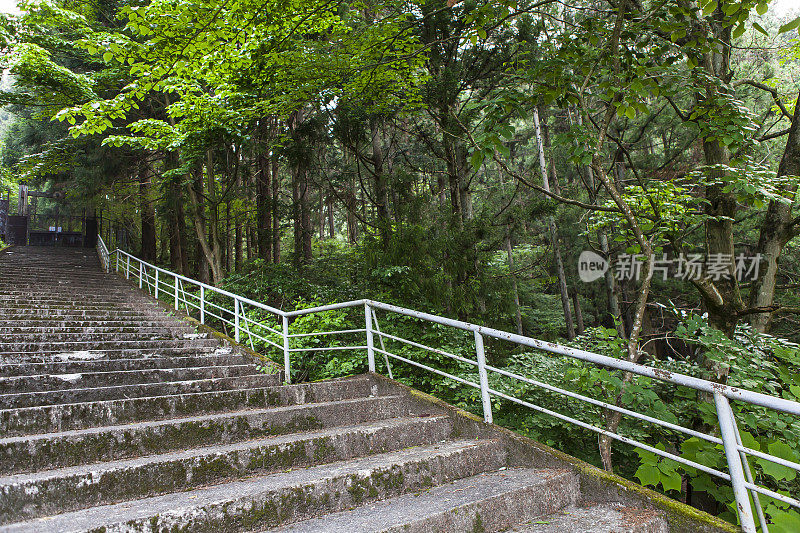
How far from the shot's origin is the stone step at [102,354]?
474 centimetres

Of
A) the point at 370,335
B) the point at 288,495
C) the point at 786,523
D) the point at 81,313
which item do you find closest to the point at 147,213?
the point at 81,313

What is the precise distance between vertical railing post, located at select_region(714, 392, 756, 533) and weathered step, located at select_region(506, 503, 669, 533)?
392 mm

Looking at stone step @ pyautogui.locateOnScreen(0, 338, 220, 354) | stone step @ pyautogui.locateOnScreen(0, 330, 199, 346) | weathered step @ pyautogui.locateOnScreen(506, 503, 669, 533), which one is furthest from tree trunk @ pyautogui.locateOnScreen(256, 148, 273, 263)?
weathered step @ pyautogui.locateOnScreen(506, 503, 669, 533)

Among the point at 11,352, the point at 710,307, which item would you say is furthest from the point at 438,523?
the point at 11,352

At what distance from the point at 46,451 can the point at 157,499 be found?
823 mm

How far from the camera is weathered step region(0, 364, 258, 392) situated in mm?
3922

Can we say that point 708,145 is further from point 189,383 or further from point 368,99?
point 189,383

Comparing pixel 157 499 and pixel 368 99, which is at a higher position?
pixel 368 99

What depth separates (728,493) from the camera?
2.97m

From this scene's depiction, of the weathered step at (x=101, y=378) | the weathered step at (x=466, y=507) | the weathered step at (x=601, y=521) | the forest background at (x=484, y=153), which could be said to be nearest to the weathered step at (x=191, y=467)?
the weathered step at (x=466, y=507)

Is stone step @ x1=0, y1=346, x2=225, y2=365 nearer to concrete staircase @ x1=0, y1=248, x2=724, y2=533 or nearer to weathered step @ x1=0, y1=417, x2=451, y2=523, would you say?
concrete staircase @ x1=0, y1=248, x2=724, y2=533

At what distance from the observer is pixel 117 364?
4.76 metres

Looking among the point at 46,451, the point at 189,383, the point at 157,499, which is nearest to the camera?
the point at 157,499

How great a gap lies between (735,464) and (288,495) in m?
2.16
